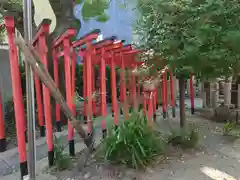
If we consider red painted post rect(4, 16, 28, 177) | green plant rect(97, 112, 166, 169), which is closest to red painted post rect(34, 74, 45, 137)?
red painted post rect(4, 16, 28, 177)

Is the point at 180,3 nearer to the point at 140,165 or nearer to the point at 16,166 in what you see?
the point at 140,165

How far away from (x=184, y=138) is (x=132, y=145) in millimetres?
1325

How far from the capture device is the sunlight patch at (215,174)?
336 cm

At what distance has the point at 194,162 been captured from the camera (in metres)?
3.86

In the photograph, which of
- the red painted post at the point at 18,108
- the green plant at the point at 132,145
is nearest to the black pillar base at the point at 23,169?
the red painted post at the point at 18,108

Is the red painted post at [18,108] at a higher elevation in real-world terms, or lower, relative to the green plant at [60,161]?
higher

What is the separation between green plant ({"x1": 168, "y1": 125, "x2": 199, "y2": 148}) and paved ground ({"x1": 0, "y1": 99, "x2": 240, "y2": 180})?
0.21m

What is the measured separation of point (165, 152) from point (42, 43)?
2616mm

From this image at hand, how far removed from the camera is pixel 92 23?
41.2ft

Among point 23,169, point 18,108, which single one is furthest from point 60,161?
point 18,108

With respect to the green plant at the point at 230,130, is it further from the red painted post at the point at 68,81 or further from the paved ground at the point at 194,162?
the red painted post at the point at 68,81

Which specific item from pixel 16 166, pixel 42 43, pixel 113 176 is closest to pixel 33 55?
pixel 42 43

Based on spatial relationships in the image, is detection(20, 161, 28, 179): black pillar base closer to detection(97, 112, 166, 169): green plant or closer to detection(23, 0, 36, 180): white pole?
detection(23, 0, 36, 180): white pole

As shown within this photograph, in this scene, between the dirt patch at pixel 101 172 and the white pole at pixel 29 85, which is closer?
the white pole at pixel 29 85
